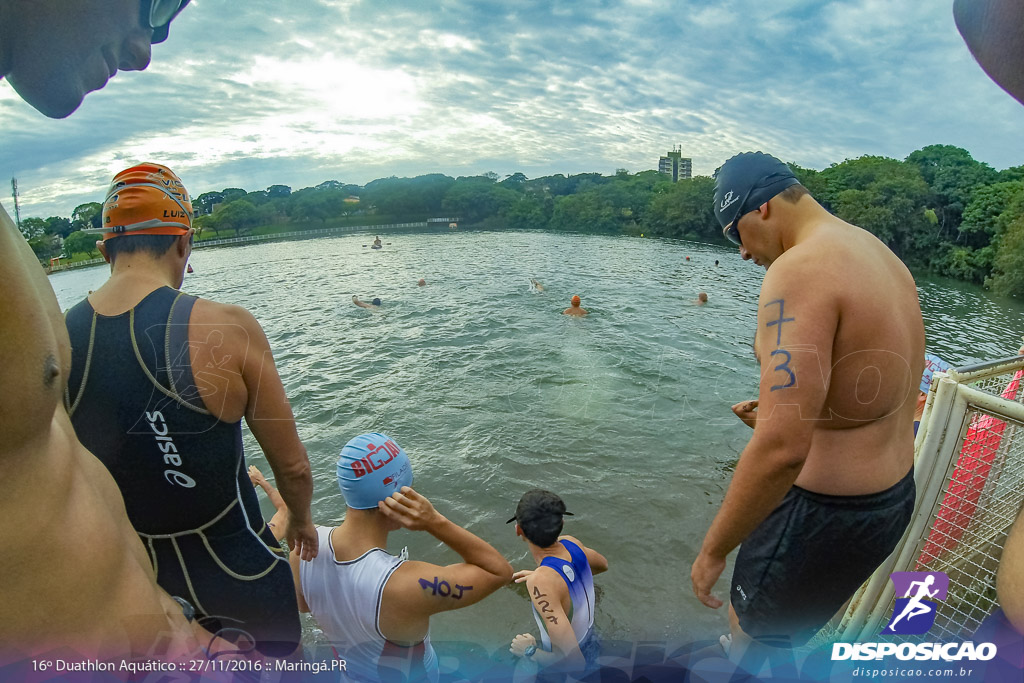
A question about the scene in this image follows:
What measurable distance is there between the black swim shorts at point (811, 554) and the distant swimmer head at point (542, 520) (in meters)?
1.03

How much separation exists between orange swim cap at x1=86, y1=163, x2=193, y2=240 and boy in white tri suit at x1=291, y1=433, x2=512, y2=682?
3.90 feet

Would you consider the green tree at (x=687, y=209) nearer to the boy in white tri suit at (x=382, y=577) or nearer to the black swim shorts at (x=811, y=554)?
the black swim shorts at (x=811, y=554)

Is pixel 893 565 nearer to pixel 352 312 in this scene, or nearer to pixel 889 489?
pixel 889 489

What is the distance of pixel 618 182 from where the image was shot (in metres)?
49.6

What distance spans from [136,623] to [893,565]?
317cm

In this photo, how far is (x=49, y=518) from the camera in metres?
0.90

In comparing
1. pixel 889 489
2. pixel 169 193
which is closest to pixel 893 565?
pixel 889 489

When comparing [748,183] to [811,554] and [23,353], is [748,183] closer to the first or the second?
[811,554]

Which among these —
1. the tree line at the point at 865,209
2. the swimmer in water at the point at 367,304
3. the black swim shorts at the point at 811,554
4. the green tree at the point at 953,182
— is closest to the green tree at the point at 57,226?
the tree line at the point at 865,209

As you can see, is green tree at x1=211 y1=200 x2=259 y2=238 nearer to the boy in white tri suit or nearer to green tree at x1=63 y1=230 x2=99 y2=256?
green tree at x1=63 y1=230 x2=99 y2=256

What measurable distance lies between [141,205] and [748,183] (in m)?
2.45

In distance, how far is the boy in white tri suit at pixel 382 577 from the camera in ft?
6.45

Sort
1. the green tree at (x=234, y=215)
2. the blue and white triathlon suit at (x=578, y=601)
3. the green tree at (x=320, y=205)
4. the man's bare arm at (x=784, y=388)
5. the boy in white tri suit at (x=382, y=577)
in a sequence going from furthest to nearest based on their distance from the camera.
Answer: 1. the green tree at (x=320, y=205)
2. the green tree at (x=234, y=215)
3. the blue and white triathlon suit at (x=578, y=601)
4. the boy in white tri suit at (x=382, y=577)
5. the man's bare arm at (x=784, y=388)

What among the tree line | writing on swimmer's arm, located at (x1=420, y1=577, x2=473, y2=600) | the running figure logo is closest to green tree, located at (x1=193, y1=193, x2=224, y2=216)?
the tree line
